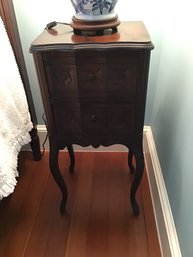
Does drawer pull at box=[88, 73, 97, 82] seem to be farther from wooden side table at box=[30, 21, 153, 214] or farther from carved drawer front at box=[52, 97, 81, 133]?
carved drawer front at box=[52, 97, 81, 133]

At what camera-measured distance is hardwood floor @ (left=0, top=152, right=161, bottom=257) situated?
1.05 m

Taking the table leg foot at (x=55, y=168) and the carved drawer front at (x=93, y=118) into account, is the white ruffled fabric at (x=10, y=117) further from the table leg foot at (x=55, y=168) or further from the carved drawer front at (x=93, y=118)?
the carved drawer front at (x=93, y=118)

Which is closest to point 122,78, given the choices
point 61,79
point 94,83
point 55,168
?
point 94,83

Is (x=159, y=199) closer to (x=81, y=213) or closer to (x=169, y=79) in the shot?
(x=81, y=213)

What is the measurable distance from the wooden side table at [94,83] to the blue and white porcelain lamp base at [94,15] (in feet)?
0.10

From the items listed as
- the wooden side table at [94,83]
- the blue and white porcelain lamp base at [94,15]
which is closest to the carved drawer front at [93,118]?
the wooden side table at [94,83]

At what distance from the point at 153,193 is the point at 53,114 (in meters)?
0.64

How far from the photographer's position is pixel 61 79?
856 millimetres

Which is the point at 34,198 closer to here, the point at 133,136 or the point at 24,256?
the point at 24,256

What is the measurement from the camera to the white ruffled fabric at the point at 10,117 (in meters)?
0.82

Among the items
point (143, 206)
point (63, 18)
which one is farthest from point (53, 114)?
point (143, 206)

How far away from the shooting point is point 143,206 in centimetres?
121

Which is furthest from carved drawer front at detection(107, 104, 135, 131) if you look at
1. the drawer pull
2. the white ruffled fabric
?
the white ruffled fabric

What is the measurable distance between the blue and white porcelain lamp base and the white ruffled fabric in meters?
0.36
